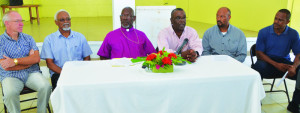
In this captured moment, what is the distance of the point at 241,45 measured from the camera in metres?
3.61

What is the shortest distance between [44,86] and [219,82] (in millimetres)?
1875

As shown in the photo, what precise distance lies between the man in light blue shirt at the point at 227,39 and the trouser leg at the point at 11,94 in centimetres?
250

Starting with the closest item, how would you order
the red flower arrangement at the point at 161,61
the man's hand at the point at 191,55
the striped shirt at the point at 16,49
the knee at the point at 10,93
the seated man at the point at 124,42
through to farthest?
the red flower arrangement at the point at 161,61 → the man's hand at the point at 191,55 → the knee at the point at 10,93 → the striped shirt at the point at 16,49 → the seated man at the point at 124,42

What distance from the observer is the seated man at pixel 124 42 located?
3.45 m

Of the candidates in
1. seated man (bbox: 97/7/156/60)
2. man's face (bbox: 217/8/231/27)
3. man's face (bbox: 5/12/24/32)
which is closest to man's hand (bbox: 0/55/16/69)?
man's face (bbox: 5/12/24/32)

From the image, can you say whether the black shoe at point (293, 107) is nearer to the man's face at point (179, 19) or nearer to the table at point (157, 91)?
the table at point (157, 91)

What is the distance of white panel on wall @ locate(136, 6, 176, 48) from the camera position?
16.7ft

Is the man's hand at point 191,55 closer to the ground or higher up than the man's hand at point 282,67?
higher up

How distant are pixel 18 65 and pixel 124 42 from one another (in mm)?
1272

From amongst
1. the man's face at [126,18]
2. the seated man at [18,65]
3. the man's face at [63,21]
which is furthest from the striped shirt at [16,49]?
the man's face at [126,18]

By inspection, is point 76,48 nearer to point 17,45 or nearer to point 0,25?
point 17,45

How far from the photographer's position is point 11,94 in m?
2.77

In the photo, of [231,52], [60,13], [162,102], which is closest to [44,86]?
[60,13]

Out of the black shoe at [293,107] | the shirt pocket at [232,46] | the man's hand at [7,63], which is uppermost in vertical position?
the shirt pocket at [232,46]
